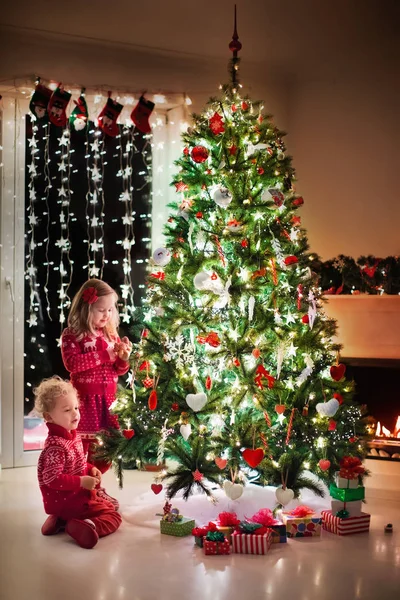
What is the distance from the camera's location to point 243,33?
563 centimetres

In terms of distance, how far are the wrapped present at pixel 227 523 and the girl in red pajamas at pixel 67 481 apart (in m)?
0.52

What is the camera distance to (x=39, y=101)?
4.98 m

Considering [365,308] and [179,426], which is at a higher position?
[365,308]

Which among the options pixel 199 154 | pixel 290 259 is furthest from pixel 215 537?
pixel 199 154

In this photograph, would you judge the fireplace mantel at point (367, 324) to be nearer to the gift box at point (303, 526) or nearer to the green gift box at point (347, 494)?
the green gift box at point (347, 494)

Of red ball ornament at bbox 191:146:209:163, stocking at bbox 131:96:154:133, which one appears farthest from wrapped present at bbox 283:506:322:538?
stocking at bbox 131:96:154:133

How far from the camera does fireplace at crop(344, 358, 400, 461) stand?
4.84m

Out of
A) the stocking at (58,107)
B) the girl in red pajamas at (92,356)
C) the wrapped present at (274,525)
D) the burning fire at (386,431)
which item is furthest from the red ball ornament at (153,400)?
the stocking at (58,107)

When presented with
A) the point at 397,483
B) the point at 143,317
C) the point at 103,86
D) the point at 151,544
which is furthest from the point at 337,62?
the point at 151,544

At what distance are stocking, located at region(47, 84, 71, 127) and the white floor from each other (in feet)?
8.16

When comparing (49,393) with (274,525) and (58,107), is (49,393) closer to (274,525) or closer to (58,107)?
(274,525)

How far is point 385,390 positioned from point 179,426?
166 centimetres

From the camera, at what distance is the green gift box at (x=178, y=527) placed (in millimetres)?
3674

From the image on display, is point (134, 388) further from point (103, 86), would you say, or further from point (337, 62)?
point (337, 62)
